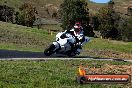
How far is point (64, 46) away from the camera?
26.6 meters

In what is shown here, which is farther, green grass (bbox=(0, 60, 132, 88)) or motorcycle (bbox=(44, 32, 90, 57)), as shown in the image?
motorcycle (bbox=(44, 32, 90, 57))

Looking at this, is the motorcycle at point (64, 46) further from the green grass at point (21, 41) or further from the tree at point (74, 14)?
the tree at point (74, 14)

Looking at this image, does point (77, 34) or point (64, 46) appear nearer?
point (64, 46)

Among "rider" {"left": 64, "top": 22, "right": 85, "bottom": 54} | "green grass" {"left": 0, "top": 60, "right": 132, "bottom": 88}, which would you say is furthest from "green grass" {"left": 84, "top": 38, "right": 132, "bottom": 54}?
"green grass" {"left": 0, "top": 60, "right": 132, "bottom": 88}

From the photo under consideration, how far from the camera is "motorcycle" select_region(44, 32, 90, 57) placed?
2628cm

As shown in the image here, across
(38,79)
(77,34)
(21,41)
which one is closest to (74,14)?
(21,41)

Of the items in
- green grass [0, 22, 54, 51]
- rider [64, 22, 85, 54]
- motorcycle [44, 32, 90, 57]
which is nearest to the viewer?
motorcycle [44, 32, 90, 57]

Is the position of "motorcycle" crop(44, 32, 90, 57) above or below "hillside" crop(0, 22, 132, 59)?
above

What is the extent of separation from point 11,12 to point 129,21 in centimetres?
4712

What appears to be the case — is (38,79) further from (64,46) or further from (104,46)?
(104,46)

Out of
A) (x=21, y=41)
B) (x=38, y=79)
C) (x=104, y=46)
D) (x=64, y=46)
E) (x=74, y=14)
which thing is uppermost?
(x=38, y=79)

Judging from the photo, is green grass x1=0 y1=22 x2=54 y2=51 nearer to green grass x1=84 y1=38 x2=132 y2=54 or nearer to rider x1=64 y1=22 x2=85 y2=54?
green grass x1=84 y1=38 x2=132 y2=54

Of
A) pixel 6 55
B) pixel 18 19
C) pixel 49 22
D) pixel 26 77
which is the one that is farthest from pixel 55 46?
pixel 49 22

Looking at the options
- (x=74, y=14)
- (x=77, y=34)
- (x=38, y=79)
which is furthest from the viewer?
(x=74, y=14)
